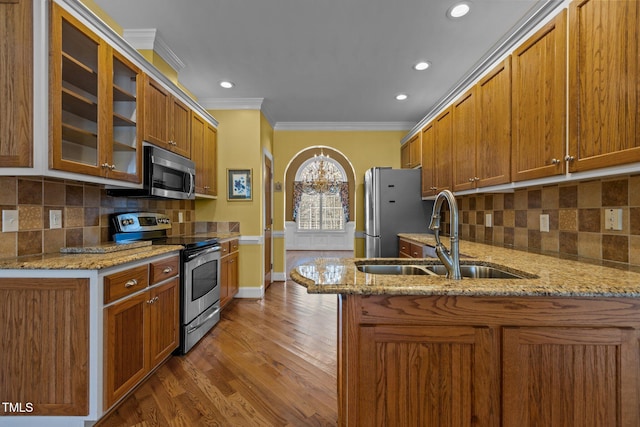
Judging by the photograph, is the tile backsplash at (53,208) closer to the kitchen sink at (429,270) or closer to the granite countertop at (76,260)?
the granite countertop at (76,260)

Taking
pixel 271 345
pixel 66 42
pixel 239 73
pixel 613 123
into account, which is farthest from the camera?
pixel 239 73

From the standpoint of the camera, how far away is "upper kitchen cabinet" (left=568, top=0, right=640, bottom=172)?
1196mm

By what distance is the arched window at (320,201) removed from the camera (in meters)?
8.41

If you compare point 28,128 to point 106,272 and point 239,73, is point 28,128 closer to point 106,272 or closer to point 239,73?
point 106,272

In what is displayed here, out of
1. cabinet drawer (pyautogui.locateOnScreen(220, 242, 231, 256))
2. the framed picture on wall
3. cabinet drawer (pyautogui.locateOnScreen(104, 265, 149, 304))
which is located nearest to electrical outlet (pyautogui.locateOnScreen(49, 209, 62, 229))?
cabinet drawer (pyautogui.locateOnScreen(104, 265, 149, 304))

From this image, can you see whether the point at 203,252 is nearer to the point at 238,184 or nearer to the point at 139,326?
the point at 139,326

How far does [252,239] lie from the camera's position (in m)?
3.76

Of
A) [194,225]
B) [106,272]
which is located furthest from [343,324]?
[194,225]

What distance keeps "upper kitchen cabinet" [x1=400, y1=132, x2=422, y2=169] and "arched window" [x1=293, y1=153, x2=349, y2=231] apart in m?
3.92

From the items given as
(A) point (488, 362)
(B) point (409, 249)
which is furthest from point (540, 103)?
(B) point (409, 249)

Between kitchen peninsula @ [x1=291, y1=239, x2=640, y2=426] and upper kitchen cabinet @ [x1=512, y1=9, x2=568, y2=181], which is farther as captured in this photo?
upper kitchen cabinet @ [x1=512, y1=9, x2=568, y2=181]

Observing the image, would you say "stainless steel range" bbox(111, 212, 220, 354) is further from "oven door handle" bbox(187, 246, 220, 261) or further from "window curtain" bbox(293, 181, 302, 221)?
"window curtain" bbox(293, 181, 302, 221)

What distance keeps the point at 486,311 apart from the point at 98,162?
7.58 ft

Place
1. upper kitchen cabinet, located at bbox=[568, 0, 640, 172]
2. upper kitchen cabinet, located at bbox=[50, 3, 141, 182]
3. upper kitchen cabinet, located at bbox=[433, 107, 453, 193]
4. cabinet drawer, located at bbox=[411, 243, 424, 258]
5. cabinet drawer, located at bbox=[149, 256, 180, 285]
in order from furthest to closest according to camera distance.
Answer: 1. upper kitchen cabinet, located at bbox=[433, 107, 453, 193]
2. cabinet drawer, located at bbox=[411, 243, 424, 258]
3. cabinet drawer, located at bbox=[149, 256, 180, 285]
4. upper kitchen cabinet, located at bbox=[50, 3, 141, 182]
5. upper kitchen cabinet, located at bbox=[568, 0, 640, 172]
